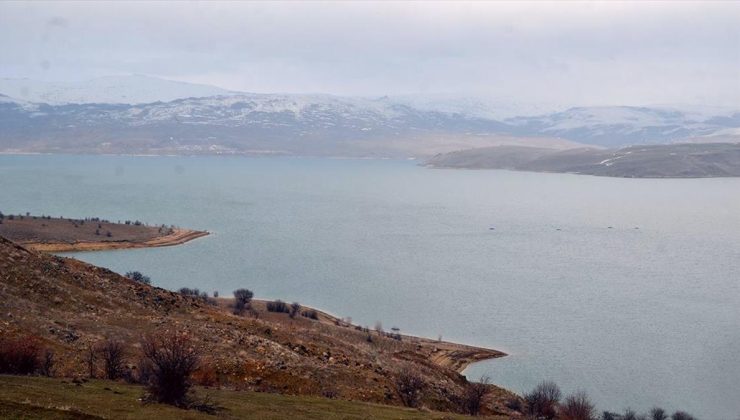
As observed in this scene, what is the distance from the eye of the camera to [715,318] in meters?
46.3

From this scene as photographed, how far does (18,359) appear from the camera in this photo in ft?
52.2

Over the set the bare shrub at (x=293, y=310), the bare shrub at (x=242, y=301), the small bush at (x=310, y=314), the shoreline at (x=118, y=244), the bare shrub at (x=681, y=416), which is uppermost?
the shoreline at (x=118, y=244)

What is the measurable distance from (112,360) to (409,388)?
8052 mm

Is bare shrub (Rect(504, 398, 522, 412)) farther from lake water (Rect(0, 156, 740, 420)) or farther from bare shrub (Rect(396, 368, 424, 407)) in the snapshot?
lake water (Rect(0, 156, 740, 420))

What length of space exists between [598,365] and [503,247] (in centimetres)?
3982

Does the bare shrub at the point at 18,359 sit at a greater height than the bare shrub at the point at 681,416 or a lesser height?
greater

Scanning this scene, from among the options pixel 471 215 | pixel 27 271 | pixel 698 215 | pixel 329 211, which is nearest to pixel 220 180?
pixel 329 211

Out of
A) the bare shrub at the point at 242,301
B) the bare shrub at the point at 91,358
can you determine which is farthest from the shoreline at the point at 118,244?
the bare shrub at the point at 91,358

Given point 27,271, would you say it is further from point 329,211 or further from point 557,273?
point 329,211

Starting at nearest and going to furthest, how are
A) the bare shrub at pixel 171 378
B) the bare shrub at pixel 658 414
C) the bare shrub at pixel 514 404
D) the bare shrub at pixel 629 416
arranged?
the bare shrub at pixel 171 378 → the bare shrub at pixel 514 404 → the bare shrub at pixel 629 416 → the bare shrub at pixel 658 414

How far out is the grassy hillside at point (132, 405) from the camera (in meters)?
11.9

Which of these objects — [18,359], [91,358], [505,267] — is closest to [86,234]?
[505,267]

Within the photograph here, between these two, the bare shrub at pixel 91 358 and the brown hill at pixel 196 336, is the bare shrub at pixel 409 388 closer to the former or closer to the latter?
the brown hill at pixel 196 336

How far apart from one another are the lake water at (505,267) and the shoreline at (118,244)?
199 cm
